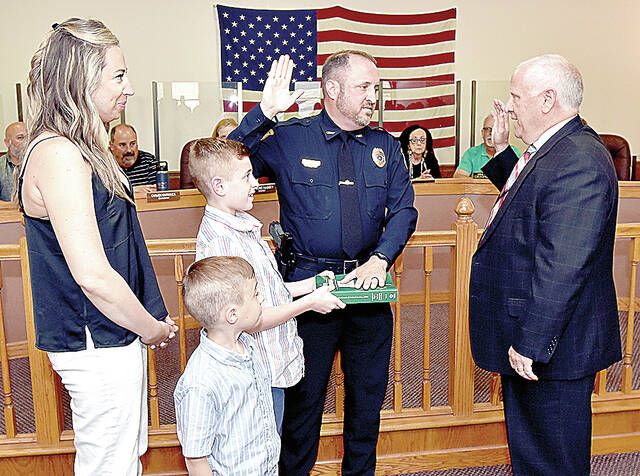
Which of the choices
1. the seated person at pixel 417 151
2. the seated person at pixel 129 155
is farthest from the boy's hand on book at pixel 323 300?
the seated person at pixel 417 151

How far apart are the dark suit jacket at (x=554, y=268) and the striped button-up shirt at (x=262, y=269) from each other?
25.5 inches

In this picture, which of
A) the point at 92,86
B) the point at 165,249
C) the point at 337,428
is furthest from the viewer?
the point at 337,428

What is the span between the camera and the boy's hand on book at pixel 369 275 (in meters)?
2.37

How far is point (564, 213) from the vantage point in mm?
2156

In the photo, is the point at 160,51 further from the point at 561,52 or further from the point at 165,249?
the point at 165,249

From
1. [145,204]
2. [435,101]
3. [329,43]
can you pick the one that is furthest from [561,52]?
[145,204]

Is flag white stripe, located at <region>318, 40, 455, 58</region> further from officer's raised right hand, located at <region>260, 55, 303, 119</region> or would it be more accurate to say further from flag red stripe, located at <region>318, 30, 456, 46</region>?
officer's raised right hand, located at <region>260, 55, 303, 119</region>

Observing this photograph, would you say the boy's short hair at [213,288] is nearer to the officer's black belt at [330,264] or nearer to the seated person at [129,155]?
the officer's black belt at [330,264]

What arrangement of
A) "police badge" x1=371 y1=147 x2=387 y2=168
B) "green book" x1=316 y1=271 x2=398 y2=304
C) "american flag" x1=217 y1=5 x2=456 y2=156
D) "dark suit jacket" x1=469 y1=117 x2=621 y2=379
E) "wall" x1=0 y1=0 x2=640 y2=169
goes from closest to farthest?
"dark suit jacket" x1=469 y1=117 x2=621 y2=379 < "green book" x1=316 y1=271 x2=398 y2=304 < "police badge" x1=371 y1=147 x2=387 y2=168 < "wall" x1=0 y1=0 x2=640 y2=169 < "american flag" x1=217 y1=5 x2=456 y2=156

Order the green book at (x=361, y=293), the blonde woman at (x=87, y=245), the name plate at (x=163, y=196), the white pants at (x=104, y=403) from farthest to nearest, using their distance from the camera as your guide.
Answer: the name plate at (x=163, y=196) < the green book at (x=361, y=293) < the white pants at (x=104, y=403) < the blonde woman at (x=87, y=245)

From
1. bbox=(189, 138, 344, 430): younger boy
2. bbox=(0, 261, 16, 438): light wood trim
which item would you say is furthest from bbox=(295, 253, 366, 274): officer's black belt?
bbox=(0, 261, 16, 438): light wood trim

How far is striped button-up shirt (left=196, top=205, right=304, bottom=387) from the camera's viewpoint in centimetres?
218

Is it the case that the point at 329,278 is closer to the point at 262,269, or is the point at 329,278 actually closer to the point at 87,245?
the point at 262,269

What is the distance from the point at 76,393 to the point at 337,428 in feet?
4.96
